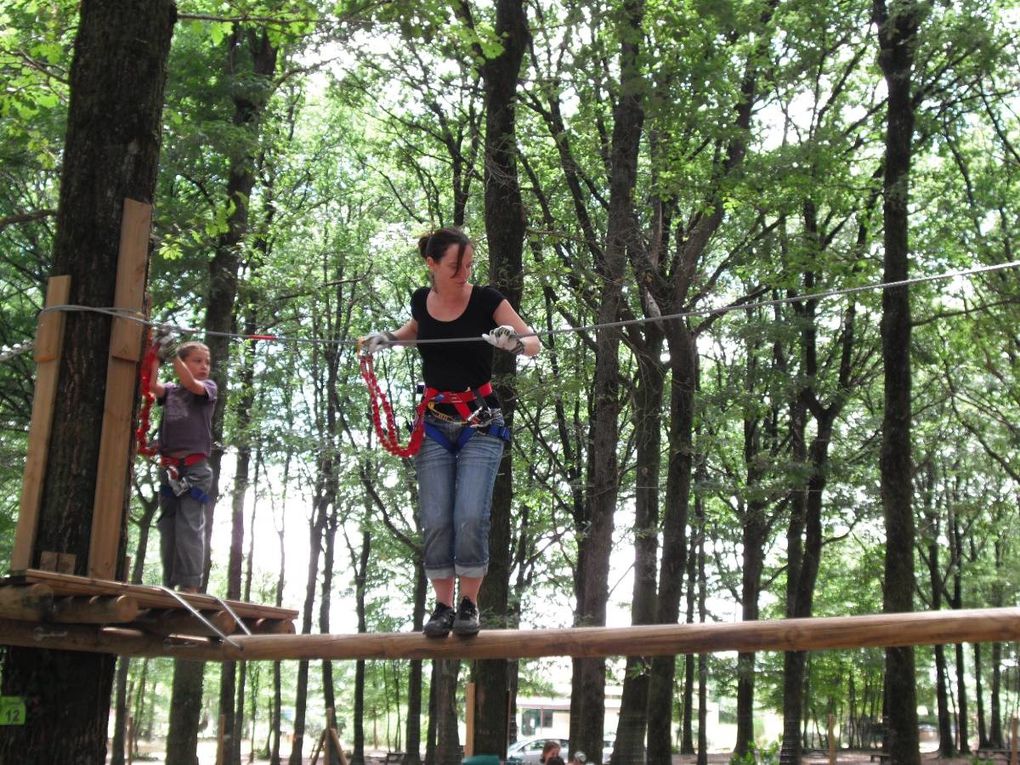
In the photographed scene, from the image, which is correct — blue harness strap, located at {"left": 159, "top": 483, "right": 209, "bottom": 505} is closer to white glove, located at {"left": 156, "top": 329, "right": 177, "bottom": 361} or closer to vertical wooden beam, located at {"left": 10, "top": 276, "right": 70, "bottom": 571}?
white glove, located at {"left": 156, "top": 329, "right": 177, "bottom": 361}

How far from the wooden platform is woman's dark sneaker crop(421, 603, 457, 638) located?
3.59 feet

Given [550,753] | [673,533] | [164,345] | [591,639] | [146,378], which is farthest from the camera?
[673,533]

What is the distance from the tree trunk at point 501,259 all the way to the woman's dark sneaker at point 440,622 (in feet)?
12.9

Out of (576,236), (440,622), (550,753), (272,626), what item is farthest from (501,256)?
(440,622)

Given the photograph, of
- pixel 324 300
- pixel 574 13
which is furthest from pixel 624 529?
pixel 574 13

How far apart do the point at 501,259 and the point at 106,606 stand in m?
6.13

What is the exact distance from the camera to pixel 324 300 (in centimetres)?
2269

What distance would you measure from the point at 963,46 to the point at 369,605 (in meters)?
22.7

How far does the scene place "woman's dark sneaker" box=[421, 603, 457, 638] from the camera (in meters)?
5.28

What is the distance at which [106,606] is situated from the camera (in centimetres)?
491

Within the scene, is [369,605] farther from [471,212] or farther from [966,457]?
[966,457]

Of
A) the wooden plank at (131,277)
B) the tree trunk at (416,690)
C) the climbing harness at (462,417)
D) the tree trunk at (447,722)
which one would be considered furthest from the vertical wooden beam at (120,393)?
the tree trunk at (416,690)

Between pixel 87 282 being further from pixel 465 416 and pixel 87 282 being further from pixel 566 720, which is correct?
pixel 566 720

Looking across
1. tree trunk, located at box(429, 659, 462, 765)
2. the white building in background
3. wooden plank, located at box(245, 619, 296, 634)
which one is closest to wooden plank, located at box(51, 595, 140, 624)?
wooden plank, located at box(245, 619, 296, 634)
